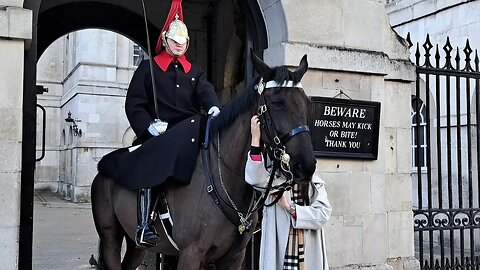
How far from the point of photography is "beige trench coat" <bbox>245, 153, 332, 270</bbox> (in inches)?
161

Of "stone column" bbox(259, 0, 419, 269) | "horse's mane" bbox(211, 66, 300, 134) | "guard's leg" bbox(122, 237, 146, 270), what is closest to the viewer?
"horse's mane" bbox(211, 66, 300, 134)

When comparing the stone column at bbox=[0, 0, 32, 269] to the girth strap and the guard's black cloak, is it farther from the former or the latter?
the girth strap

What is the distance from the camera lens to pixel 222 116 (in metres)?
3.94

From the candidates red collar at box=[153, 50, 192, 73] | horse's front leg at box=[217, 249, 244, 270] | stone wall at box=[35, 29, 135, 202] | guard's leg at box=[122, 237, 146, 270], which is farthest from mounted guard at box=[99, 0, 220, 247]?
stone wall at box=[35, 29, 135, 202]

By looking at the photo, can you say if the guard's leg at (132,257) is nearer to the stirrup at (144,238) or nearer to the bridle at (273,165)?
the stirrup at (144,238)

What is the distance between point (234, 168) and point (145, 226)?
0.83 m

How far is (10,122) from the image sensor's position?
14.6ft

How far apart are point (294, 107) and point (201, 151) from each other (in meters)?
0.95

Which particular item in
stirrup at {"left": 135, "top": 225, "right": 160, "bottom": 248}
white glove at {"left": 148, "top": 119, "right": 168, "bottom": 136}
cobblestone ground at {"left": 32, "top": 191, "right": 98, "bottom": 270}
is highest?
white glove at {"left": 148, "top": 119, "right": 168, "bottom": 136}

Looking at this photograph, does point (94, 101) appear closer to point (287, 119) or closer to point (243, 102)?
point (243, 102)

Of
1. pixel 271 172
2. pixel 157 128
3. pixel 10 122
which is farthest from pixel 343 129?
pixel 10 122

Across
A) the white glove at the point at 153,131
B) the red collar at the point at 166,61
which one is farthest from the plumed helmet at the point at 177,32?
the white glove at the point at 153,131

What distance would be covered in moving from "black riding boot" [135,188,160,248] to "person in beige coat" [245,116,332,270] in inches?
32.8

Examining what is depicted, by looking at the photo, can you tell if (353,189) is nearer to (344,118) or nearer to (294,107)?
(344,118)
